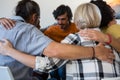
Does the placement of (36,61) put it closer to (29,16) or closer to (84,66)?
(84,66)

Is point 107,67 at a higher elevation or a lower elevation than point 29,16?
lower

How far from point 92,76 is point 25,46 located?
46cm

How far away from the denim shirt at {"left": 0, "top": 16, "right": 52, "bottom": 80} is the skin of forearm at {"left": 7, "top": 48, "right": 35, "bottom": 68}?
0.17 ft

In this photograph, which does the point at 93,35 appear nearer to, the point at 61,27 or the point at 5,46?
the point at 5,46

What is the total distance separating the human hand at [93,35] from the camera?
1.43 m

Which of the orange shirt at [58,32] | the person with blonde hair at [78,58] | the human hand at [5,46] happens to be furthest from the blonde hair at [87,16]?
the orange shirt at [58,32]

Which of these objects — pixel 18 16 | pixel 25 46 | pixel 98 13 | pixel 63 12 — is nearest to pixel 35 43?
pixel 25 46

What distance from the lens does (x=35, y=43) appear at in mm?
1468

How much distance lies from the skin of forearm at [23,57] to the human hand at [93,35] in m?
0.34

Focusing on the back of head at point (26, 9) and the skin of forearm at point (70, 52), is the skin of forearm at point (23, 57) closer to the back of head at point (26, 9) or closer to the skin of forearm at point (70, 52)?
the skin of forearm at point (70, 52)

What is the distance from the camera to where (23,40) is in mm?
1504

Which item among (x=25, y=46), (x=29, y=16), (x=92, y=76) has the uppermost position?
(x=29, y=16)

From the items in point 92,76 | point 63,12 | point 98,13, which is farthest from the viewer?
point 63,12

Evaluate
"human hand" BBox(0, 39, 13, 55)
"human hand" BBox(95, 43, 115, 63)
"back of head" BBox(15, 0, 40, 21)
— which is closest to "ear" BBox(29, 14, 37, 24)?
"back of head" BBox(15, 0, 40, 21)
